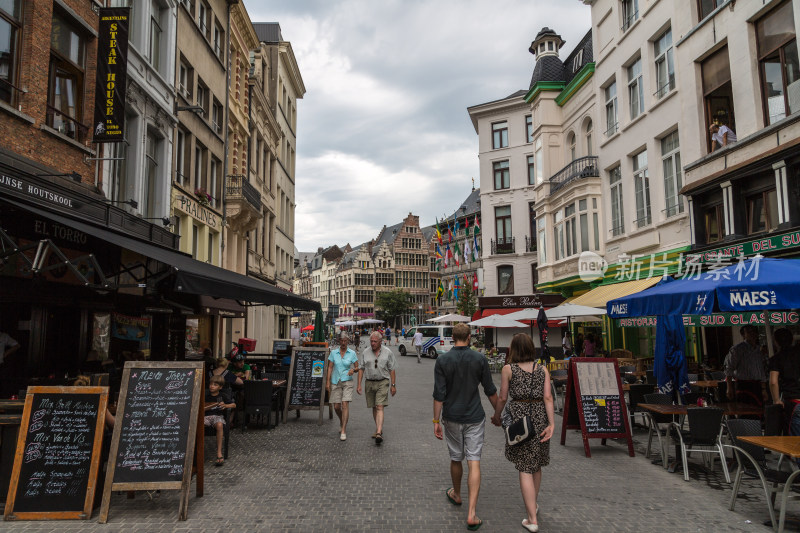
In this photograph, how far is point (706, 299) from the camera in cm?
663

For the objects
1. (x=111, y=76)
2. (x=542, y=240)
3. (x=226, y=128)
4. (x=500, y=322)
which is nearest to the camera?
(x=111, y=76)

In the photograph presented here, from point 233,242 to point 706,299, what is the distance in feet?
62.5

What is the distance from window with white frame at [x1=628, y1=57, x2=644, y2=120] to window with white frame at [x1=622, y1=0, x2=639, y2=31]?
1450 millimetres

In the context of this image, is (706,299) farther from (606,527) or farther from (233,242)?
(233,242)

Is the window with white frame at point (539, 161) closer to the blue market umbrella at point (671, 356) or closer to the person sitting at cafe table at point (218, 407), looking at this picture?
the blue market umbrella at point (671, 356)

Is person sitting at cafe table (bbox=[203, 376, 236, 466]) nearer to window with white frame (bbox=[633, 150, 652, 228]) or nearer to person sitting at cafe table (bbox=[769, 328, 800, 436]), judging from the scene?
person sitting at cafe table (bbox=[769, 328, 800, 436])

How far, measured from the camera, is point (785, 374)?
708 cm

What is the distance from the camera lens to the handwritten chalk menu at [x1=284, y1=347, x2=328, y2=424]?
1026 centimetres

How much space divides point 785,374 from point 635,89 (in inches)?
523

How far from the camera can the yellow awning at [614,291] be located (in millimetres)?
14586

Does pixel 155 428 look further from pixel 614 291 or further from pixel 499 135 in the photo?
pixel 499 135

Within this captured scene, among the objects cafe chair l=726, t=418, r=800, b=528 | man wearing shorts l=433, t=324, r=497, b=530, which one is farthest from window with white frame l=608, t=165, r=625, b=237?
man wearing shorts l=433, t=324, r=497, b=530

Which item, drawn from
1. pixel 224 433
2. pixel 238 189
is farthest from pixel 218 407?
pixel 238 189

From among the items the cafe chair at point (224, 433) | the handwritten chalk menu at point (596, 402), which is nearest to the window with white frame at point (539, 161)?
the handwritten chalk menu at point (596, 402)
